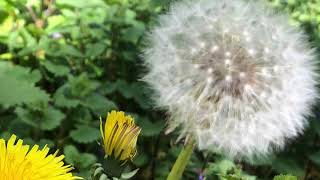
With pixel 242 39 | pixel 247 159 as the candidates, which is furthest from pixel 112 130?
pixel 247 159

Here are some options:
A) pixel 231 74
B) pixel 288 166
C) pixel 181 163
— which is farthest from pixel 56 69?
pixel 181 163

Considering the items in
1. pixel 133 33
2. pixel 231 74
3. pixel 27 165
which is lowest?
pixel 133 33

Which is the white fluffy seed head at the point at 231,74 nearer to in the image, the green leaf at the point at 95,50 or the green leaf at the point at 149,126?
the green leaf at the point at 149,126

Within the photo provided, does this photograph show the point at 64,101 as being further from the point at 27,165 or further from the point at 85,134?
the point at 27,165

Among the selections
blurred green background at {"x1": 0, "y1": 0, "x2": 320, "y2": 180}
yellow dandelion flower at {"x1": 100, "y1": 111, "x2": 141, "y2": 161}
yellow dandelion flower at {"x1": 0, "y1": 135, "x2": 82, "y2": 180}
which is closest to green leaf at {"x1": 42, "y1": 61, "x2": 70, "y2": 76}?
blurred green background at {"x1": 0, "y1": 0, "x2": 320, "y2": 180}

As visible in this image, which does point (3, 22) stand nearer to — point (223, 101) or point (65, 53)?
point (65, 53)

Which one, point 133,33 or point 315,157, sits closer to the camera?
point 315,157

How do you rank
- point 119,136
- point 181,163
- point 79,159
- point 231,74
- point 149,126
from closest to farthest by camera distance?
point 119,136
point 181,163
point 231,74
point 79,159
point 149,126
